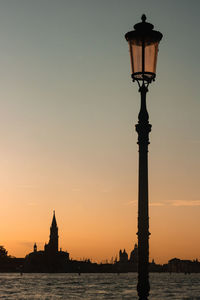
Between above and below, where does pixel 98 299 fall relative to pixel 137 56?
below

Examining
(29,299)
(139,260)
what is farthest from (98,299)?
(139,260)

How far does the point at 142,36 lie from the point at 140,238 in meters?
2.74

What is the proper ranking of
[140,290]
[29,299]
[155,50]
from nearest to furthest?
[140,290]
[155,50]
[29,299]

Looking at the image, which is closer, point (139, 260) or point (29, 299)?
point (139, 260)

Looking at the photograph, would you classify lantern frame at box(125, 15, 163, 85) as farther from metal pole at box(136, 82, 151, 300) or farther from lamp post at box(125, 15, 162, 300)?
metal pole at box(136, 82, 151, 300)

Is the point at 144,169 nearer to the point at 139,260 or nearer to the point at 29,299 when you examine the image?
the point at 139,260

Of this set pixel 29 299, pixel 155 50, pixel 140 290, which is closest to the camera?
pixel 140 290

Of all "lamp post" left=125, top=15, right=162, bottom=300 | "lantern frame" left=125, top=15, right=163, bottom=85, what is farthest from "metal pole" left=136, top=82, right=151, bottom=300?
"lantern frame" left=125, top=15, right=163, bottom=85

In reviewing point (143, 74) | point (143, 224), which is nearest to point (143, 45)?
point (143, 74)

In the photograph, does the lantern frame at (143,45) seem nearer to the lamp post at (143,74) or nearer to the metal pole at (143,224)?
the lamp post at (143,74)

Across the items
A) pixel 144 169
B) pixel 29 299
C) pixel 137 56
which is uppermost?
pixel 137 56

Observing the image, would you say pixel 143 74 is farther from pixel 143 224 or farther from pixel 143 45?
pixel 143 224

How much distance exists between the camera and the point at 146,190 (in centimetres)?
701

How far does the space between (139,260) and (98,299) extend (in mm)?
105778
